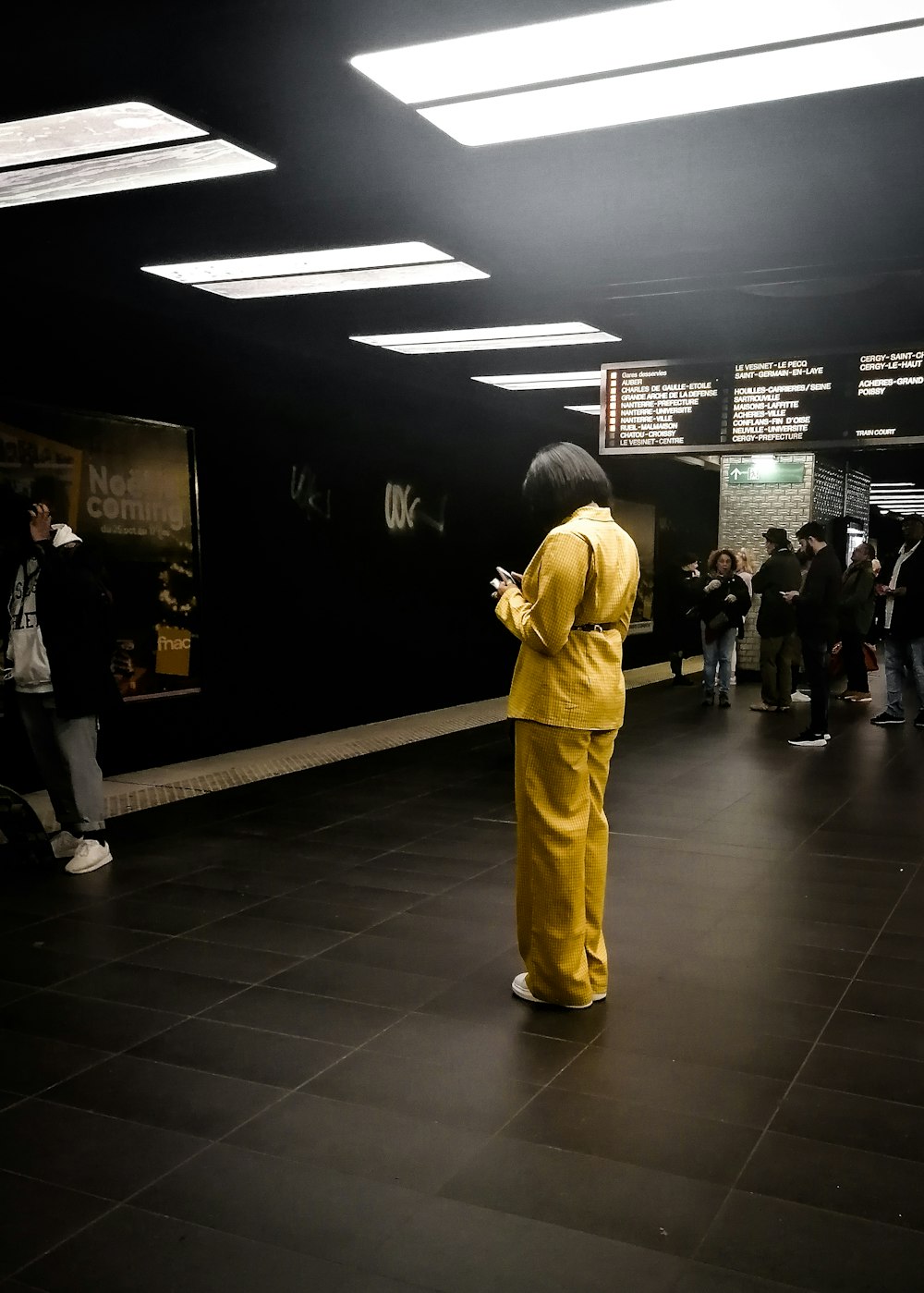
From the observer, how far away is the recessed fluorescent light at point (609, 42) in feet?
10.4

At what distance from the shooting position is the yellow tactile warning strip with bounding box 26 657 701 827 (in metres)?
6.06

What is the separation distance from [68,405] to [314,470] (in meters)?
2.38

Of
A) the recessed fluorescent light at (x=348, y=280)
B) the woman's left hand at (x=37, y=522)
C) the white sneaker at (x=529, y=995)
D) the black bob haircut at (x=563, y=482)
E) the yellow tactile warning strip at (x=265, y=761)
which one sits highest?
the recessed fluorescent light at (x=348, y=280)

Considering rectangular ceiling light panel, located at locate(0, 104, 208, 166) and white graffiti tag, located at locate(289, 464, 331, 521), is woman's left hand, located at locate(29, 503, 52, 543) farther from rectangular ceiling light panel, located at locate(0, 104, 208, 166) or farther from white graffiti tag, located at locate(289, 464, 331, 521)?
white graffiti tag, located at locate(289, 464, 331, 521)

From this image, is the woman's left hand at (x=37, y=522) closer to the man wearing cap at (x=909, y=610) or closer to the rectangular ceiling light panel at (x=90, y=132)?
the rectangular ceiling light panel at (x=90, y=132)

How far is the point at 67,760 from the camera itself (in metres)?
4.71

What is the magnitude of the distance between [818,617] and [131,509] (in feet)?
15.6

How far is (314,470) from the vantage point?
8.36 meters

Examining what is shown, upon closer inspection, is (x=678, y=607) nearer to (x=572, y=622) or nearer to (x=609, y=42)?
(x=609, y=42)

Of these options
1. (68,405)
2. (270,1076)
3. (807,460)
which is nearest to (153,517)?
(68,405)

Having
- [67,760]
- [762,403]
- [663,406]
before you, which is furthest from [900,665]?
[67,760]

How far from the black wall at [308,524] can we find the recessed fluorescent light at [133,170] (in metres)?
1.65

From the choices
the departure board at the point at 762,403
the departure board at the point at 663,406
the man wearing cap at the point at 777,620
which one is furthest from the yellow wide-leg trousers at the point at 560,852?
the man wearing cap at the point at 777,620

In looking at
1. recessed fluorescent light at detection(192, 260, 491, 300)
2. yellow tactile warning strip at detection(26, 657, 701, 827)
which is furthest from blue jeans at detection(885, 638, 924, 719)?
recessed fluorescent light at detection(192, 260, 491, 300)
